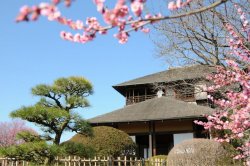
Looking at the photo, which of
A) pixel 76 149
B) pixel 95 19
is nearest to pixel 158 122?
pixel 76 149

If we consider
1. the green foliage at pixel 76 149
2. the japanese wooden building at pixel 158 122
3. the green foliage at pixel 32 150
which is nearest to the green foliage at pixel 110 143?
the japanese wooden building at pixel 158 122

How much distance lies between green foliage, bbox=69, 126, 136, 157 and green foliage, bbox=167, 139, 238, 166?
14.3 ft

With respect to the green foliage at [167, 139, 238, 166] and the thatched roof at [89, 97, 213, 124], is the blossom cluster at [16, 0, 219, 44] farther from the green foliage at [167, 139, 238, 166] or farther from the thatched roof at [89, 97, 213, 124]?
the thatched roof at [89, 97, 213, 124]

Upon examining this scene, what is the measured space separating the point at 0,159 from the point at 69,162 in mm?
3908

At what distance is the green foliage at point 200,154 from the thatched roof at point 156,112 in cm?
725

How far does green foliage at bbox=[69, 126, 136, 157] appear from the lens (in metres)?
18.5

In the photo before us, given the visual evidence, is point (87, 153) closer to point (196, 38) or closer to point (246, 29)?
point (196, 38)

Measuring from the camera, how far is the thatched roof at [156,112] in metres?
22.6

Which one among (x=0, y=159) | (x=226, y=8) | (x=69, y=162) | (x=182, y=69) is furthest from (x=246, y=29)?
(x=0, y=159)

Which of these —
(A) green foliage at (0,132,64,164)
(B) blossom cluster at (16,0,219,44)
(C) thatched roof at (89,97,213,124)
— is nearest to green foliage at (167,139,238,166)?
(A) green foliage at (0,132,64,164)

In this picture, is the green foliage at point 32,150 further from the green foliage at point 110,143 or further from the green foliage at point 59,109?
the green foliage at point 110,143

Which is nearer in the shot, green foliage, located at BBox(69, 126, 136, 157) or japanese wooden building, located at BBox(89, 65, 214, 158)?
green foliage, located at BBox(69, 126, 136, 157)

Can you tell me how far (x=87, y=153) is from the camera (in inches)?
499

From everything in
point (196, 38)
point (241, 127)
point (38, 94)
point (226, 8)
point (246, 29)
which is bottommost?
point (241, 127)
